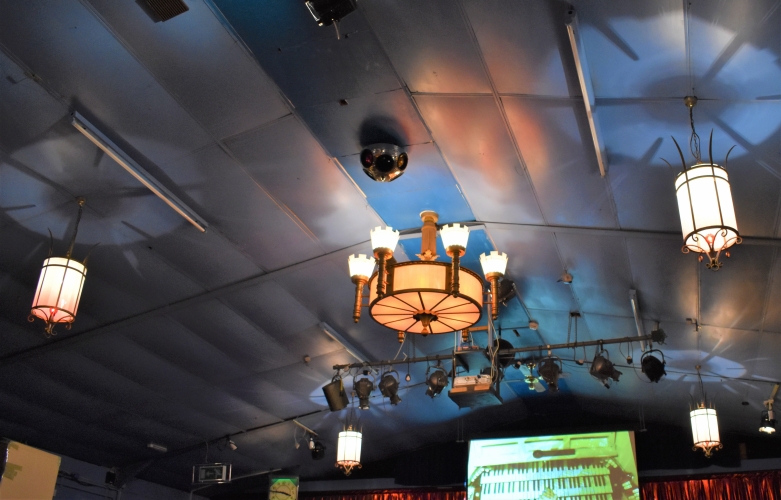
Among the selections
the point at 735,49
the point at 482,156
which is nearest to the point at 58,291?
the point at 482,156

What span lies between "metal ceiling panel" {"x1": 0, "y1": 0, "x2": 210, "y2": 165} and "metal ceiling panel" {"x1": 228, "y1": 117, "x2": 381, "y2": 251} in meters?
0.44

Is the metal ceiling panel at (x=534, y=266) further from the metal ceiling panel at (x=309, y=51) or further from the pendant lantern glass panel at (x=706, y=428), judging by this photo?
the pendant lantern glass panel at (x=706, y=428)

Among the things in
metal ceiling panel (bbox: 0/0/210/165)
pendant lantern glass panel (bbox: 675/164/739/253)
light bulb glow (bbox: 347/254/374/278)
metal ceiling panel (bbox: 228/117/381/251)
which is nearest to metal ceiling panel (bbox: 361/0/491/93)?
metal ceiling panel (bbox: 228/117/381/251)

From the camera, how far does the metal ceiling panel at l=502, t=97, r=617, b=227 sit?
4.35m

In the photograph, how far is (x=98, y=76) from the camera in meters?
4.23

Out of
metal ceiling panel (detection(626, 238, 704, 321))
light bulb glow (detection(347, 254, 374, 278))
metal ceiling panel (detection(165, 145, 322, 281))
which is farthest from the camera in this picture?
metal ceiling panel (detection(626, 238, 704, 321))

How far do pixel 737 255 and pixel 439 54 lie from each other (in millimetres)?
3132

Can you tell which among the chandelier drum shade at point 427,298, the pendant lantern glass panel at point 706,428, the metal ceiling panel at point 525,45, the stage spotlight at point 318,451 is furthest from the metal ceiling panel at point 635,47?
the stage spotlight at point 318,451

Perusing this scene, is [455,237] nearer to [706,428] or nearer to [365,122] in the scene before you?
[365,122]

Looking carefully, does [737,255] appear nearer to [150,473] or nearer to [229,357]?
[229,357]

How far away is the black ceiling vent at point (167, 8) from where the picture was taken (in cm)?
374

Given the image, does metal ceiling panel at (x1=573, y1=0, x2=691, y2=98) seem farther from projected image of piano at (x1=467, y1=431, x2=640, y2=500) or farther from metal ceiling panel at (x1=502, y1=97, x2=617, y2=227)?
projected image of piano at (x1=467, y1=431, x2=640, y2=500)

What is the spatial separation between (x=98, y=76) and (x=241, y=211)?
5.64 feet

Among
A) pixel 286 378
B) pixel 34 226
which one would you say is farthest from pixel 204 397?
pixel 34 226
